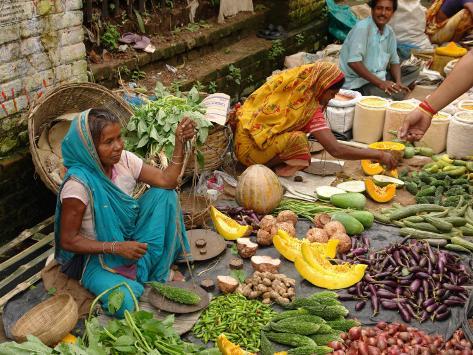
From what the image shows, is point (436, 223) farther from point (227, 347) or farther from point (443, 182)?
point (227, 347)

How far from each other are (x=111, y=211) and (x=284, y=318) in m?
1.22

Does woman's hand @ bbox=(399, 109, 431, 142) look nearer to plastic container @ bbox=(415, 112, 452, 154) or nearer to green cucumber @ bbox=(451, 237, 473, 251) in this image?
green cucumber @ bbox=(451, 237, 473, 251)

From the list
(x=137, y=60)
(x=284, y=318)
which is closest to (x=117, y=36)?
(x=137, y=60)

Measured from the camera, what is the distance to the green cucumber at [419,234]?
4.56 meters

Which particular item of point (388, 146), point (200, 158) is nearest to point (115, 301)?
point (200, 158)

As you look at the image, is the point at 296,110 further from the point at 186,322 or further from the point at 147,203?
the point at 186,322

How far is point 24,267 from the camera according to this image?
14.0ft

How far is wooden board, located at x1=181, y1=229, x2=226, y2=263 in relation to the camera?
14.1ft

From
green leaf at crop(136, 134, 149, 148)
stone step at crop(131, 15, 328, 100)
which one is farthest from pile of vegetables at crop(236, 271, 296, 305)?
stone step at crop(131, 15, 328, 100)

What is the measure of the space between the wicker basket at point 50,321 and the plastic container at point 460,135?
4131 mm

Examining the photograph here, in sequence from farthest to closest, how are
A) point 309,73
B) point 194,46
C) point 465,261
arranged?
1. point 194,46
2. point 309,73
3. point 465,261

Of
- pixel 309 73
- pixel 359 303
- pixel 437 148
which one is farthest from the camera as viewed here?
pixel 437 148

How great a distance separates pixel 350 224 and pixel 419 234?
0.52 metres

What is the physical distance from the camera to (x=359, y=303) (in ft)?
12.5
